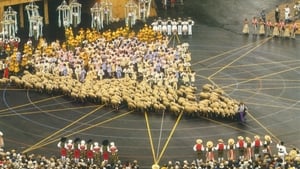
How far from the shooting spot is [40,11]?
2611 inches

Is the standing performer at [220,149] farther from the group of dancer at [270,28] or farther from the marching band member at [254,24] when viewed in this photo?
the marching band member at [254,24]

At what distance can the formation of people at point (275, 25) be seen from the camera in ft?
198

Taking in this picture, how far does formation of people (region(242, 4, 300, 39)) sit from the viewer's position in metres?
60.2

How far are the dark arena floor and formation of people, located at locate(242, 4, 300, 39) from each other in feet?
21.4

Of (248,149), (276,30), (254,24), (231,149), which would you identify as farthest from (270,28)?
(231,149)

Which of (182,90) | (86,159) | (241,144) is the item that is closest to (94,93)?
(182,90)

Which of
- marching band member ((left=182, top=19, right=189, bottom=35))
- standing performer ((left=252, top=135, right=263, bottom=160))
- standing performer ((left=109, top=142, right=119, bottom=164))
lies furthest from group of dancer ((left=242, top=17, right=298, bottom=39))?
standing performer ((left=109, top=142, right=119, bottom=164))

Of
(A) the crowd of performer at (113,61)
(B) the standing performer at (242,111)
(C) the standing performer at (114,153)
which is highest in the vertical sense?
(A) the crowd of performer at (113,61)

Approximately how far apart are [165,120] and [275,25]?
20.2 metres

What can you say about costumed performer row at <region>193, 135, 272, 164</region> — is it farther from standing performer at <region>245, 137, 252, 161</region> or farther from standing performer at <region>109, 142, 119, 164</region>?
standing performer at <region>109, 142, 119, 164</region>

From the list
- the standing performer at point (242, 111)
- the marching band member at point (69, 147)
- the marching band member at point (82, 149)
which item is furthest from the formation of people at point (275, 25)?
the marching band member at point (69, 147)

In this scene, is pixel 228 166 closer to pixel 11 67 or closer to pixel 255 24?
pixel 11 67

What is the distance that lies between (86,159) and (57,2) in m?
32.6

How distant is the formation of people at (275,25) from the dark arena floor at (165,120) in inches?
257
